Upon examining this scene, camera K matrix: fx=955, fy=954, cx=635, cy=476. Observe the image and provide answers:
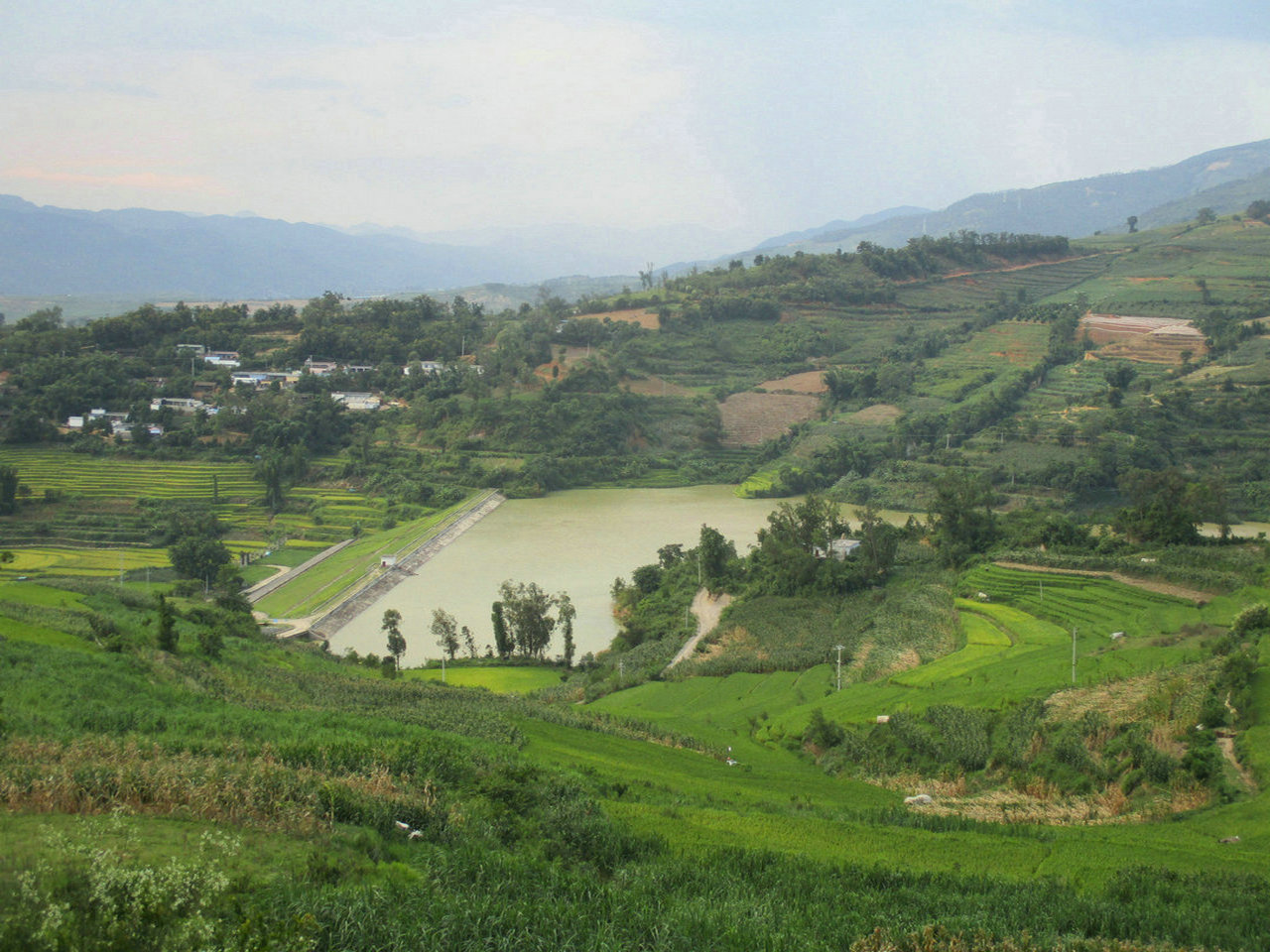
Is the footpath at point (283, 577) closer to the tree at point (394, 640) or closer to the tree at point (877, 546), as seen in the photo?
the tree at point (394, 640)

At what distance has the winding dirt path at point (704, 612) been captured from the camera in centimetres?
2089

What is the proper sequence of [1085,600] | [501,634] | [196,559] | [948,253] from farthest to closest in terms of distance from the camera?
1. [948,253]
2. [196,559]
3. [501,634]
4. [1085,600]

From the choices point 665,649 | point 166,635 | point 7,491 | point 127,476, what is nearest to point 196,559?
point 7,491

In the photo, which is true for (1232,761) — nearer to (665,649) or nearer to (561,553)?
(665,649)

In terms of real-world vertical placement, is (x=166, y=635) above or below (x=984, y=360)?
below

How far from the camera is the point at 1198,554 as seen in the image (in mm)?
18766

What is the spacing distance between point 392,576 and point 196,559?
500 centimetres

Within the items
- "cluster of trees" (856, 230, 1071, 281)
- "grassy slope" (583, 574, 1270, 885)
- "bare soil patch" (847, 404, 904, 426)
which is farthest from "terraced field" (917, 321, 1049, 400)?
"grassy slope" (583, 574, 1270, 885)

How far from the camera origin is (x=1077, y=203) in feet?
508

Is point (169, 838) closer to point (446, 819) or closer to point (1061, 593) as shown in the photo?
point (446, 819)

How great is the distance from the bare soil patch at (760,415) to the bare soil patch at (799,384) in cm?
55

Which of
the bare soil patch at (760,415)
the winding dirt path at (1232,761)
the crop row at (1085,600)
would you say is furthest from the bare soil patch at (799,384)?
the winding dirt path at (1232,761)

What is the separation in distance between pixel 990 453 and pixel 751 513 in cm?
963

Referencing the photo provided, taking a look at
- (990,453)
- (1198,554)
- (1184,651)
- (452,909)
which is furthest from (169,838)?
(990,453)
